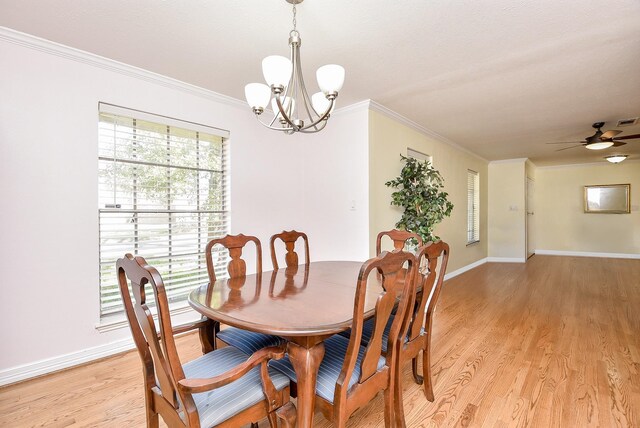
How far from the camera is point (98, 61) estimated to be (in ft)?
8.03

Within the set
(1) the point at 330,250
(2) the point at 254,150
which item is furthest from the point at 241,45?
(1) the point at 330,250

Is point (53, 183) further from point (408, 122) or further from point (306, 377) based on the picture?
point (408, 122)

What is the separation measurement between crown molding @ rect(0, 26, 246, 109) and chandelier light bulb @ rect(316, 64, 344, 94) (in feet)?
6.05

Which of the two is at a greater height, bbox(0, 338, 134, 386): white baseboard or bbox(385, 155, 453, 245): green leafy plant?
bbox(385, 155, 453, 245): green leafy plant

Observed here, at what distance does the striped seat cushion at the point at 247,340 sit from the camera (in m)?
1.65

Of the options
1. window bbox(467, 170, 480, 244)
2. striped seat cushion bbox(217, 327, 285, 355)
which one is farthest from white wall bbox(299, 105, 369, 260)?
window bbox(467, 170, 480, 244)

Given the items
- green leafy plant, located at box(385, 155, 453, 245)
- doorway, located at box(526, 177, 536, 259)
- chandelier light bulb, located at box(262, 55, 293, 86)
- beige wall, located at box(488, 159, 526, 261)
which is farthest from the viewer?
doorway, located at box(526, 177, 536, 259)

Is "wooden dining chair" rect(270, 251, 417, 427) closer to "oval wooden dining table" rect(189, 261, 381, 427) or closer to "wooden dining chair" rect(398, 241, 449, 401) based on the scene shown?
"oval wooden dining table" rect(189, 261, 381, 427)

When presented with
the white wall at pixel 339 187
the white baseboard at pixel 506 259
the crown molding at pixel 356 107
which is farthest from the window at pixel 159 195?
the white baseboard at pixel 506 259

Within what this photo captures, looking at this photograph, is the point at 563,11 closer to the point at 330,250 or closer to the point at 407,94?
the point at 407,94

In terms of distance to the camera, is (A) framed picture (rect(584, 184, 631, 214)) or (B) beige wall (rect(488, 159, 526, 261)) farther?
(A) framed picture (rect(584, 184, 631, 214))

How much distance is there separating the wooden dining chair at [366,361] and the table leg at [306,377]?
87 mm

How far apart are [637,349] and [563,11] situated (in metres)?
2.76

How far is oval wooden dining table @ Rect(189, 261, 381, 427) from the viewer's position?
4.10 feet
